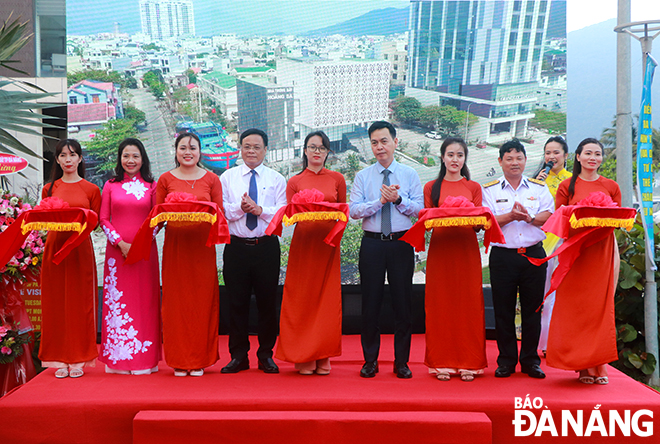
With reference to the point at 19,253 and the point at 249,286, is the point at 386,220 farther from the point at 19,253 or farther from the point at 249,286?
the point at 19,253

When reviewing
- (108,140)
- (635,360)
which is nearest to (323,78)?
(108,140)

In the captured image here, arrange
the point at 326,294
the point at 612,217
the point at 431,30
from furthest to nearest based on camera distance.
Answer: the point at 431,30 < the point at 326,294 < the point at 612,217

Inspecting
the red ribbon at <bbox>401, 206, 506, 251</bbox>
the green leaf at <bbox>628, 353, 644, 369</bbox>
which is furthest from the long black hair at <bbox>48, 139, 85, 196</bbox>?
the green leaf at <bbox>628, 353, 644, 369</bbox>

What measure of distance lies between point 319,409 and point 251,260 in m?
1.16

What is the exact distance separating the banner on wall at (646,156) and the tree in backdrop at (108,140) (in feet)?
16.9

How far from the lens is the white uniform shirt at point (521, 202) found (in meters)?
3.60

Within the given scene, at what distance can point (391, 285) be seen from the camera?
3.63 metres

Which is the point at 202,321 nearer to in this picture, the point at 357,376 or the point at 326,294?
the point at 326,294

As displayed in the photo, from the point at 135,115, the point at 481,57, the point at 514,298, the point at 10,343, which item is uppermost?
the point at 481,57

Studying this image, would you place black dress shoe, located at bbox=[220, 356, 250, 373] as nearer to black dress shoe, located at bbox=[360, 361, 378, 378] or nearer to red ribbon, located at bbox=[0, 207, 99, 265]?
black dress shoe, located at bbox=[360, 361, 378, 378]

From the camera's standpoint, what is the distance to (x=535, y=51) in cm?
589

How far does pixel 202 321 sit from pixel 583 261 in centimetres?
259

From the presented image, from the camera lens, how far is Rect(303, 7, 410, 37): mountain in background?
5977 mm

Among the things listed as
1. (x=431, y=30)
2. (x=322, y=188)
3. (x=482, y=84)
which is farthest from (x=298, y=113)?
(x=322, y=188)
